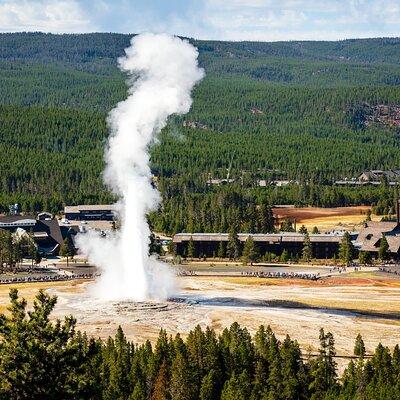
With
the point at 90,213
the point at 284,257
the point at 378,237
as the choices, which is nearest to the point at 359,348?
the point at 284,257

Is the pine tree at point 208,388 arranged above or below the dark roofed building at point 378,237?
below

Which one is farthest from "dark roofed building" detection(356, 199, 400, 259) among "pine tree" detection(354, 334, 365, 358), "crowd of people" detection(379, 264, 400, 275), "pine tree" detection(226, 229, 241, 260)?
"pine tree" detection(354, 334, 365, 358)

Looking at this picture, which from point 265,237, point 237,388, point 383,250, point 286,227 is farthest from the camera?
point 286,227

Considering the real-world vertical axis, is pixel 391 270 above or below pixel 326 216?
below

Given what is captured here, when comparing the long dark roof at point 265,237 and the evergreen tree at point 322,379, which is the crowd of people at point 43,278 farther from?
the evergreen tree at point 322,379

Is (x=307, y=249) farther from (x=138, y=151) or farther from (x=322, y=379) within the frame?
(x=322, y=379)

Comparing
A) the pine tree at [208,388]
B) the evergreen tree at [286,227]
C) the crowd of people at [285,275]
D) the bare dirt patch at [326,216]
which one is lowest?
the pine tree at [208,388]

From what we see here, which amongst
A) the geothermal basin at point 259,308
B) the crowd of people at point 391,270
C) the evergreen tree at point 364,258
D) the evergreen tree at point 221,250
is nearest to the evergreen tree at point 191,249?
the evergreen tree at point 221,250

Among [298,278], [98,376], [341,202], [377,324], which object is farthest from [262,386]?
[341,202]
